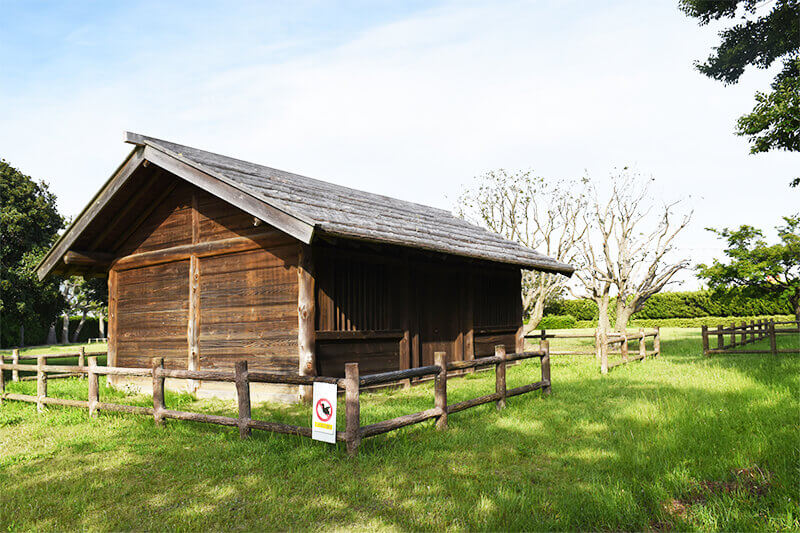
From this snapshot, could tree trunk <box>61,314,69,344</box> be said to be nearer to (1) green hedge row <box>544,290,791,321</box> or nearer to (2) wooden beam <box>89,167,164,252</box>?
(2) wooden beam <box>89,167,164,252</box>

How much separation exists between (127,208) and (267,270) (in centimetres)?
458

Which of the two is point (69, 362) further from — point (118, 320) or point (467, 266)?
point (467, 266)

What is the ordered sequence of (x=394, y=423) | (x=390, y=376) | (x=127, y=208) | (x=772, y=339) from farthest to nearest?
1. (x=772, y=339)
2. (x=127, y=208)
3. (x=390, y=376)
4. (x=394, y=423)

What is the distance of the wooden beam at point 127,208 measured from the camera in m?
12.1

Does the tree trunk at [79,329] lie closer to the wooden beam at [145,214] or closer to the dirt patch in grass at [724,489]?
the wooden beam at [145,214]

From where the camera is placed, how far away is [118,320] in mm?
13453

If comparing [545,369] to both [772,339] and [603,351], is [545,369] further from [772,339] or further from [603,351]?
[772,339]

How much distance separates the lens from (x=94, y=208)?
12070 millimetres

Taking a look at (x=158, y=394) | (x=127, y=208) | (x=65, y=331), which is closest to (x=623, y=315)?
(x=127, y=208)

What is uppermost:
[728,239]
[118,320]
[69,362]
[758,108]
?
[758,108]

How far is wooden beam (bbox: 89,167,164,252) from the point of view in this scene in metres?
12.1

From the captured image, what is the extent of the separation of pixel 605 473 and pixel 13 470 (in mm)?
6484

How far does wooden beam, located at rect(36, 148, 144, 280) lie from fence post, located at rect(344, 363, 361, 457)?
7.65m

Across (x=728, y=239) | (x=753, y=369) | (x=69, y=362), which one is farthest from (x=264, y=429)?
(x=69, y=362)
